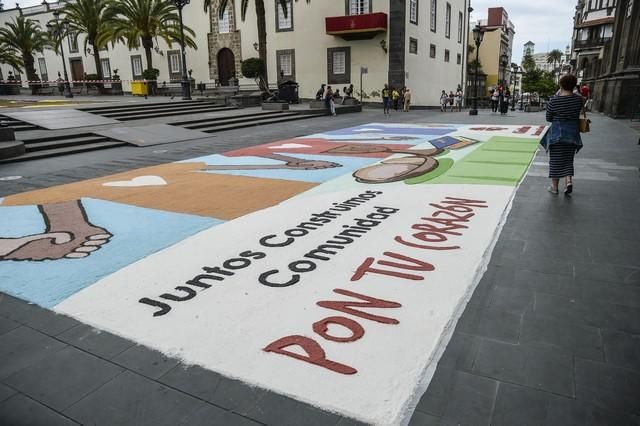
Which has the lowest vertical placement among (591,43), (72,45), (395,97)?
(395,97)

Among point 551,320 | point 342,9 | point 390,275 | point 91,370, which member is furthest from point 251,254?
point 342,9

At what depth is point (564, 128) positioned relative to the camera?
657cm

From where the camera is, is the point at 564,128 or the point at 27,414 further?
the point at 564,128

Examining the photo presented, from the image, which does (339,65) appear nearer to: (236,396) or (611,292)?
(611,292)

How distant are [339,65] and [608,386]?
1247 inches

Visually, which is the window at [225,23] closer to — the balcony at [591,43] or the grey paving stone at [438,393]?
the grey paving stone at [438,393]

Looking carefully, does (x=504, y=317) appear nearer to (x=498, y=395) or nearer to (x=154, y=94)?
(x=498, y=395)

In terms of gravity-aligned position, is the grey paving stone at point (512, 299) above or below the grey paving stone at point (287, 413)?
above

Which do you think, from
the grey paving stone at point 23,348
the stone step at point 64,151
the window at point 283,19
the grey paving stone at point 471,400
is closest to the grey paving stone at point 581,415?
the grey paving stone at point 471,400

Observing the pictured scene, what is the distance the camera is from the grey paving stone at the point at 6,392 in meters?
2.59

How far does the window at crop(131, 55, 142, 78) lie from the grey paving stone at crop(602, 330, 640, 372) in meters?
43.9

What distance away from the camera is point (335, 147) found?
488 inches

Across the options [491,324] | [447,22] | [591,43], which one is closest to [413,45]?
[447,22]

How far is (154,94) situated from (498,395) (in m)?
38.1
